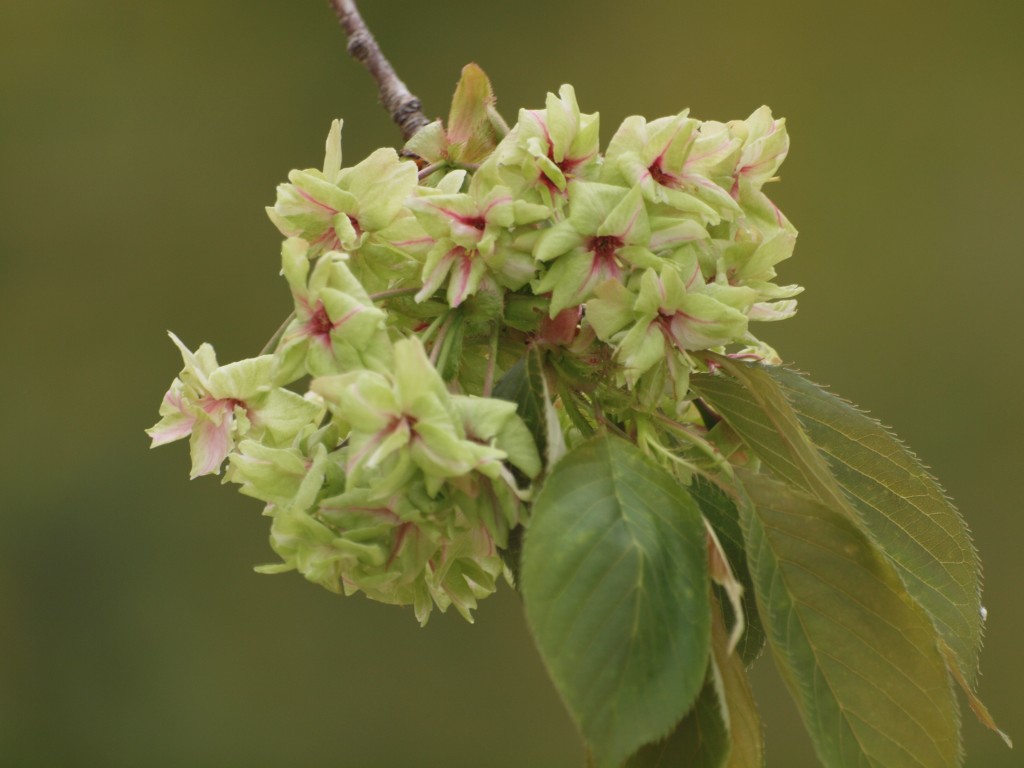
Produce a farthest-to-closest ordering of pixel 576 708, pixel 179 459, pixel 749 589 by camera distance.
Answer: pixel 179 459
pixel 749 589
pixel 576 708

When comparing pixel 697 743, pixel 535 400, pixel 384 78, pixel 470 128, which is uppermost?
pixel 384 78

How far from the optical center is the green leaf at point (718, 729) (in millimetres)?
438

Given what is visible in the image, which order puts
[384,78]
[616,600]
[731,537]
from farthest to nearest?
1. [384,78]
2. [731,537]
3. [616,600]

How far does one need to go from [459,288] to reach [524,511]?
9 centimetres

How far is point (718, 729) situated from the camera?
1.44 ft

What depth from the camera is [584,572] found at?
0.42 m

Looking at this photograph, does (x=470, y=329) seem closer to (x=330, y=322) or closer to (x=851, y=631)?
(x=330, y=322)

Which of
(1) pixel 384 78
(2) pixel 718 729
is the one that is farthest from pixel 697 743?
(1) pixel 384 78

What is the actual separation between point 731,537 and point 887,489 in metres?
0.10

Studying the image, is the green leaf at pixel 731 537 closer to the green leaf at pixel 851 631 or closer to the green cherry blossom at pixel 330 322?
the green leaf at pixel 851 631

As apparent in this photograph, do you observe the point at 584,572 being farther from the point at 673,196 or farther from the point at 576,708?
the point at 673,196

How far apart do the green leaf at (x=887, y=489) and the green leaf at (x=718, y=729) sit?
9 centimetres

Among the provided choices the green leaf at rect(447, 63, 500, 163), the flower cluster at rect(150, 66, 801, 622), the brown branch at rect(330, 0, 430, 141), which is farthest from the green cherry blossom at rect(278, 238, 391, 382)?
the brown branch at rect(330, 0, 430, 141)

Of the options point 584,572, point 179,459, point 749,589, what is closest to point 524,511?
point 584,572
